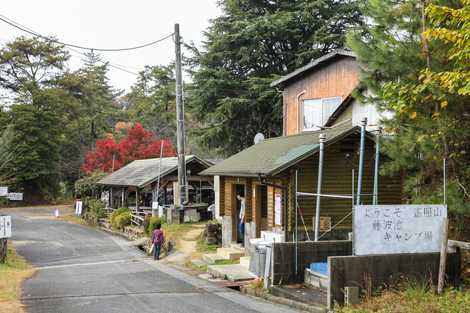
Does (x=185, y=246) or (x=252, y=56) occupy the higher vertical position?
(x=252, y=56)

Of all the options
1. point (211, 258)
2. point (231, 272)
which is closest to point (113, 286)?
point (231, 272)

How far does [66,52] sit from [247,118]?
3806cm

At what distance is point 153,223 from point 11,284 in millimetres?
12618

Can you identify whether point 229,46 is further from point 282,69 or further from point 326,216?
point 326,216

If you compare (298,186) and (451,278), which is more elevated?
(298,186)

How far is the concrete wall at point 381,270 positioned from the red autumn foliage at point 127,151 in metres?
36.2

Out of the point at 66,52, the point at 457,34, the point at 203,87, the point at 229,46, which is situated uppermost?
the point at 66,52

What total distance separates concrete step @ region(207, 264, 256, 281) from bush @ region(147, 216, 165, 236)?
10.5 metres

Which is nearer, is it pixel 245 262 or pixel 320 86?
pixel 245 262

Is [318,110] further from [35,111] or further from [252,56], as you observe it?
[35,111]

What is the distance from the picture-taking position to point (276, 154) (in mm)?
16625

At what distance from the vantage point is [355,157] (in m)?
15.7

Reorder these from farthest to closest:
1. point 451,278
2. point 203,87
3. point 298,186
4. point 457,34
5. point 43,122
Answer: point 43,122
point 203,87
point 298,186
point 451,278
point 457,34

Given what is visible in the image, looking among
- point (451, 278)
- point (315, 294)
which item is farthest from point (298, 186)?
point (451, 278)
